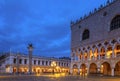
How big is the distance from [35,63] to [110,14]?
6060cm

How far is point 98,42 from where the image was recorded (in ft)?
205

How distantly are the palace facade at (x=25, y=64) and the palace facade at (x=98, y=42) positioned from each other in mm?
21058

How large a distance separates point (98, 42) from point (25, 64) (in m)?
52.3

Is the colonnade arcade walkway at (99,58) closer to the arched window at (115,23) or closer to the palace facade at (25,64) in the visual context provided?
the arched window at (115,23)

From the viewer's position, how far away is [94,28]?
6550 centimetres

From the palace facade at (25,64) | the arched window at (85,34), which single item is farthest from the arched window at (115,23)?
the palace facade at (25,64)

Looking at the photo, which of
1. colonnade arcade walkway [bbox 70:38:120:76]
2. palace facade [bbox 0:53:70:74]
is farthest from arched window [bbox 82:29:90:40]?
palace facade [bbox 0:53:70:74]

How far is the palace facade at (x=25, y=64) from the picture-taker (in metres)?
100

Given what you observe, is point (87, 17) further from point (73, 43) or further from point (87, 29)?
point (73, 43)

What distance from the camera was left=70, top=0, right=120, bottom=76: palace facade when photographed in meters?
56.4

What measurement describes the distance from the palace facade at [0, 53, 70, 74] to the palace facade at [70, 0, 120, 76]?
21.1 meters

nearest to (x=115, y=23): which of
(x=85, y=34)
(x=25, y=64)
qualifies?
(x=85, y=34)

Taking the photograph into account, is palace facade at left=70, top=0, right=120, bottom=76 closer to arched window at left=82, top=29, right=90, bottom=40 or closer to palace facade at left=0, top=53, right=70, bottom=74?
arched window at left=82, top=29, right=90, bottom=40

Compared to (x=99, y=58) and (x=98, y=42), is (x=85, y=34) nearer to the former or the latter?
(x=98, y=42)
